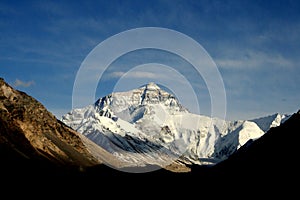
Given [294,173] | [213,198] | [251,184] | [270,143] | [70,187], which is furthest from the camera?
[270,143]

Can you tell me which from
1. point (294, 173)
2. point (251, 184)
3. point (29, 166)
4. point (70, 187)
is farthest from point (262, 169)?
point (29, 166)

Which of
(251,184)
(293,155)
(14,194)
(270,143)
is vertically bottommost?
(14,194)

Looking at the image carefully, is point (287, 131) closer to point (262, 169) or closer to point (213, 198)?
point (262, 169)

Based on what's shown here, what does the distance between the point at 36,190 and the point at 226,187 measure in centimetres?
6134

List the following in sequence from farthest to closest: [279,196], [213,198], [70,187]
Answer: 1. [70,187]
2. [213,198]
3. [279,196]

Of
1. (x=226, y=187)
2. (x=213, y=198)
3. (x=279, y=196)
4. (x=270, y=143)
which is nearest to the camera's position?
(x=279, y=196)

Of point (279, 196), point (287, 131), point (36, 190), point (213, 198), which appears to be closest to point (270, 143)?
point (287, 131)

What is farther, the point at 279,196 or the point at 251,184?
the point at 251,184

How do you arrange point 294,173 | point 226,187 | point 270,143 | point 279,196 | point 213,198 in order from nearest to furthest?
point 279,196, point 294,173, point 213,198, point 226,187, point 270,143

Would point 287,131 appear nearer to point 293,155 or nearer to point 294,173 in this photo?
point 293,155

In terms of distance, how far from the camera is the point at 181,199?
157 meters

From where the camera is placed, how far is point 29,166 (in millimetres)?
170500

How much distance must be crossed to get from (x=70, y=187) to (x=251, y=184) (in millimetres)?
66091

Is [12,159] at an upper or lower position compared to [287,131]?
lower
